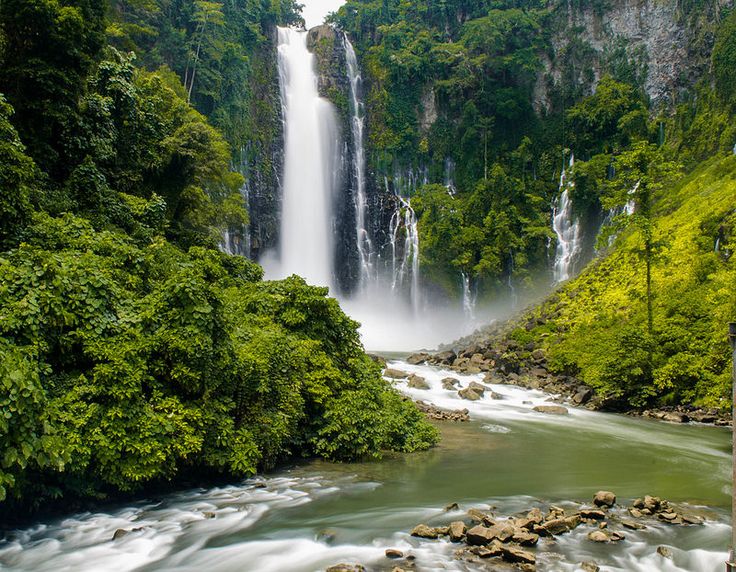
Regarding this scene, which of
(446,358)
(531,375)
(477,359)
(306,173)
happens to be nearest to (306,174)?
(306,173)

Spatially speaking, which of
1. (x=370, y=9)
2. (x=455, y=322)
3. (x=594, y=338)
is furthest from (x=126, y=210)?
(x=370, y=9)

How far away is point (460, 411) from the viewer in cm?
1720

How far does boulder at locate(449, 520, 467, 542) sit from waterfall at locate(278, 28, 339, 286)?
34793mm

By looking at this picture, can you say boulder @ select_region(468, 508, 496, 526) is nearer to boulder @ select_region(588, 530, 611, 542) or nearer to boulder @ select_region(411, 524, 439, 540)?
boulder @ select_region(411, 524, 439, 540)

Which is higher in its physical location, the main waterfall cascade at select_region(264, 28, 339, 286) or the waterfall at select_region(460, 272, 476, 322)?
the main waterfall cascade at select_region(264, 28, 339, 286)

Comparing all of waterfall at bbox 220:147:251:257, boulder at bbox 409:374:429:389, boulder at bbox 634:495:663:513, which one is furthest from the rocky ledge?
waterfall at bbox 220:147:251:257

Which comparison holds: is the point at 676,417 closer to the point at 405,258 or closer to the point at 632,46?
the point at 405,258

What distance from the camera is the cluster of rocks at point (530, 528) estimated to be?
6344 mm

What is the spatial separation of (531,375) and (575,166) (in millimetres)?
20199

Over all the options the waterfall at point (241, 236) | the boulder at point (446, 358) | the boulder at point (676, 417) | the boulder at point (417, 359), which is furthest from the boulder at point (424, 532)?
the waterfall at point (241, 236)

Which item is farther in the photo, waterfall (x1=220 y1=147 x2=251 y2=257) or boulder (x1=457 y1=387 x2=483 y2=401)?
waterfall (x1=220 y1=147 x2=251 y2=257)

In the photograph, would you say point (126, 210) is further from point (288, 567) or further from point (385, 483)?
point (288, 567)

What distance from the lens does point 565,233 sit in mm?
38625

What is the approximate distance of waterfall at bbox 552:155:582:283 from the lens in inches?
1451
